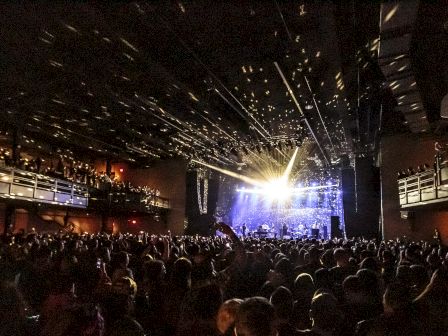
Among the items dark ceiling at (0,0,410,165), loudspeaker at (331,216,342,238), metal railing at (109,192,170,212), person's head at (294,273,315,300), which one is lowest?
person's head at (294,273,315,300)

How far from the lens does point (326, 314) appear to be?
2.58 metres

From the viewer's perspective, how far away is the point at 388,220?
17.8 m

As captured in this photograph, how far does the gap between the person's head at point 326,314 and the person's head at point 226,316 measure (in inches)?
25.0

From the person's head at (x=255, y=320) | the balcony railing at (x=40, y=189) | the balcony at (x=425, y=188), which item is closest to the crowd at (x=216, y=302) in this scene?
the person's head at (x=255, y=320)

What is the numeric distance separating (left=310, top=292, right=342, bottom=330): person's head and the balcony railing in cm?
1333

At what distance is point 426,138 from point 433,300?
15725mm

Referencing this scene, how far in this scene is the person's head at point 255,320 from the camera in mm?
1910

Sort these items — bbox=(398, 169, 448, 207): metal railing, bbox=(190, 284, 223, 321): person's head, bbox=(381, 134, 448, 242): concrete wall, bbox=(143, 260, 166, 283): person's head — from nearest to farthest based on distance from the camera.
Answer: bbox=(190, 284, 223, 321): person's head
bbox=(143, 260, 166, 283): person's head
bbox=(398, 169, 448, 207): metal railing
bbox=(381, 134, 448, 242): concrete wall

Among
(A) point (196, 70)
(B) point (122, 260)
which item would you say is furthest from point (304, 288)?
(A) point (196, 70)

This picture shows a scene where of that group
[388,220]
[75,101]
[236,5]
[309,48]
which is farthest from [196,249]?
[388,220]

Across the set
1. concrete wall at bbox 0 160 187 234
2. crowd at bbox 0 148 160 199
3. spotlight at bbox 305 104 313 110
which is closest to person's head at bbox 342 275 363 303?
spotlight at bbox 305 104 313 110

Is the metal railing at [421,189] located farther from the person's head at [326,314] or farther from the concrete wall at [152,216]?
the concrete wall at [152,216]

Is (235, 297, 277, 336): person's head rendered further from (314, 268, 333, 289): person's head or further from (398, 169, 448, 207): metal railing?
(398, 169, 448, 207): metal railing

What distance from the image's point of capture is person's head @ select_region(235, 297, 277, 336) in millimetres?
1910
